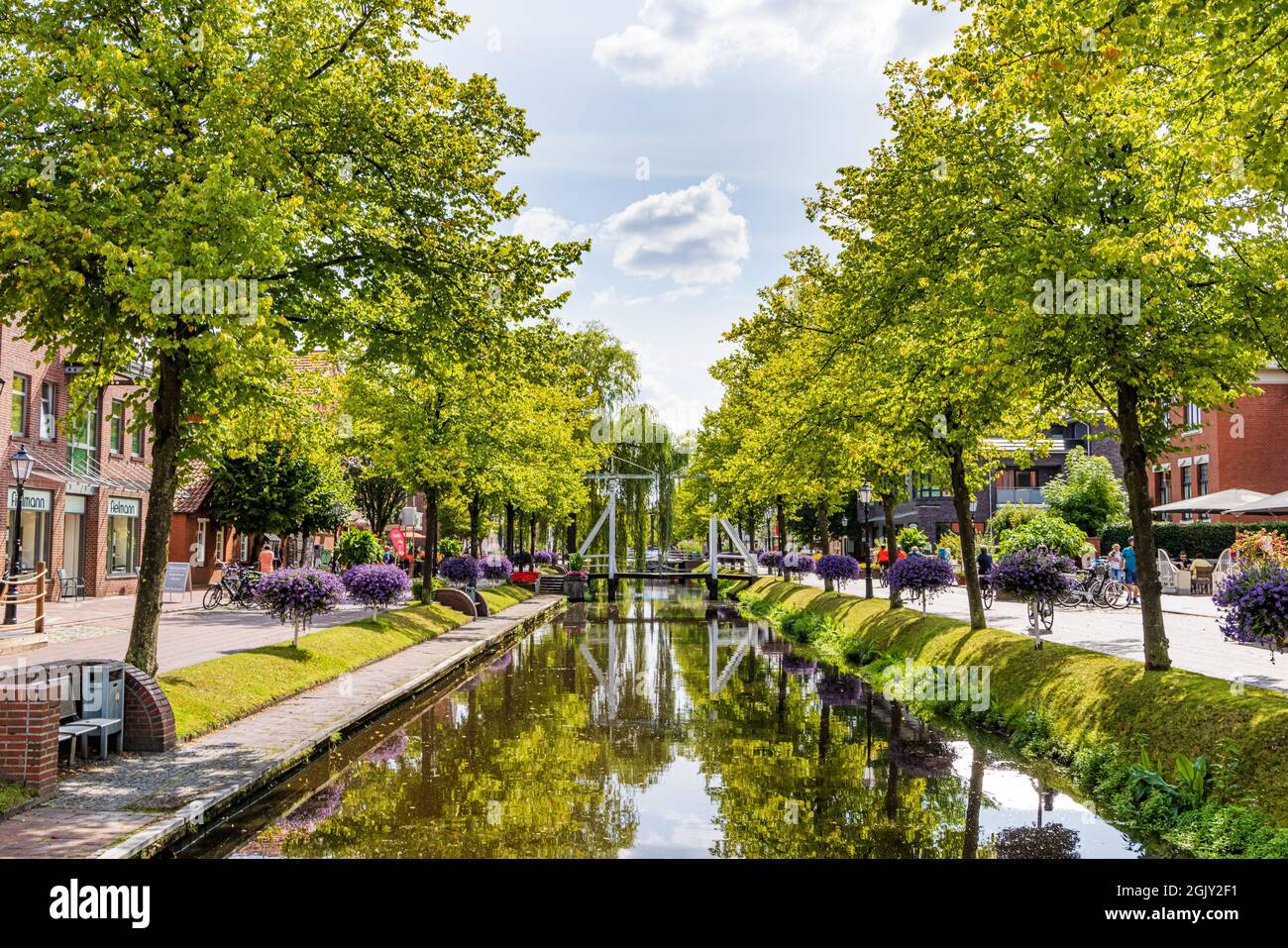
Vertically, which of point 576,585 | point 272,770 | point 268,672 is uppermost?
point 268,672

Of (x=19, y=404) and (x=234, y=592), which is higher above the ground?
(x=19, y=404)

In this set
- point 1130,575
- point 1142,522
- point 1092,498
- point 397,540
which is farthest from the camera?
point 397,540

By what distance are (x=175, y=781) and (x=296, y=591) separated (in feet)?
21.5

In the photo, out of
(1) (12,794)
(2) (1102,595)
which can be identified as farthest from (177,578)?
(2) (1102,595)

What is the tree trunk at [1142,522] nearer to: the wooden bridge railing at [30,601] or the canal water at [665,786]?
the canal water at [665,786]

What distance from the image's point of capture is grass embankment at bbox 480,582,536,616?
32875 mm

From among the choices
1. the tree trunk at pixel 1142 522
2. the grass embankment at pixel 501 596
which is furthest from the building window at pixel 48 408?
the tree trunk at pixel 1142 522

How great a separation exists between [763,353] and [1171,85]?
1069 inches

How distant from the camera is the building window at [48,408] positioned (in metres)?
30.2

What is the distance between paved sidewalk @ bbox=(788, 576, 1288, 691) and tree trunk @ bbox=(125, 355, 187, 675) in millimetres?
13168

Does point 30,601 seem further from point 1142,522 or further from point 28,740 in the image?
point 1142,522

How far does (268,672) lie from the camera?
13.9 meters

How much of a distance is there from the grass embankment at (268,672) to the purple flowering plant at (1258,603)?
11678 millimetres
